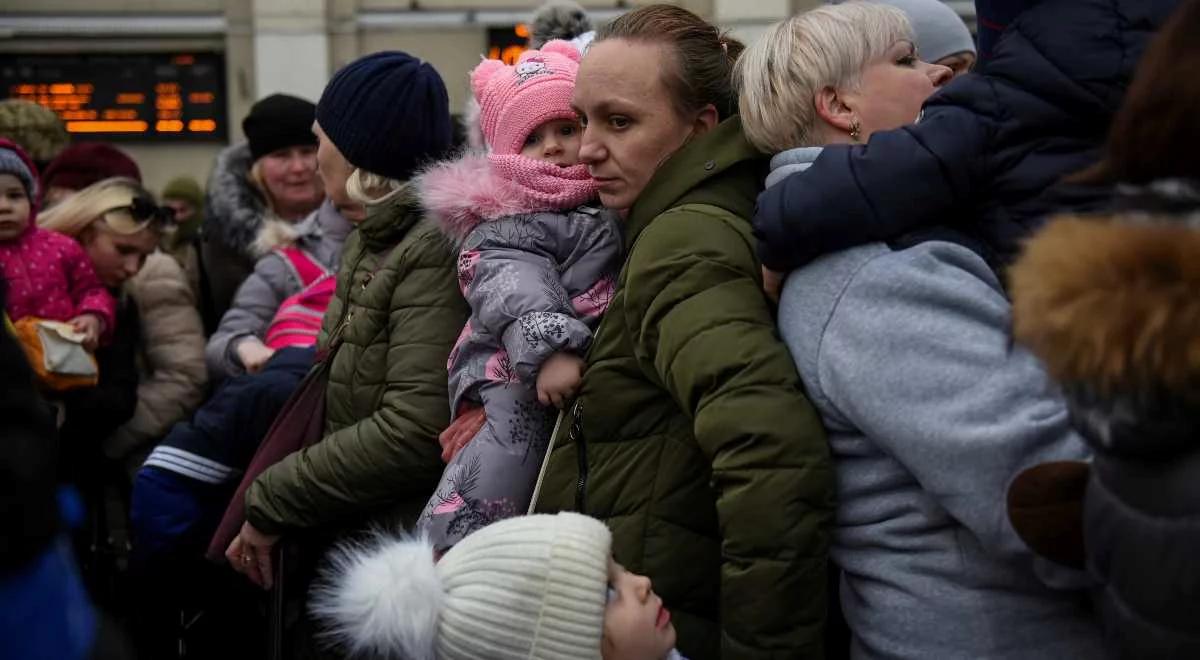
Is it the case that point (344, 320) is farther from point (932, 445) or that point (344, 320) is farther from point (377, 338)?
point (932, 445)

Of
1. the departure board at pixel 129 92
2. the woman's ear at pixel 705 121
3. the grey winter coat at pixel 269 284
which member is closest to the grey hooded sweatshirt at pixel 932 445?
the woman's ear at pixel 705 121

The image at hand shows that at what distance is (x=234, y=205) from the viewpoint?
4.78 meters

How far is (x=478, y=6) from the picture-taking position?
30.2 feet

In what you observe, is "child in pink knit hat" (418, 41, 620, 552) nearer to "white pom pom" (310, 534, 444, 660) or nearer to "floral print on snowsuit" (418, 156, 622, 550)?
"floral print on snowsuit" (418, 156, 622, 550)

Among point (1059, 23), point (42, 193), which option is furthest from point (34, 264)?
point (1059, 23)

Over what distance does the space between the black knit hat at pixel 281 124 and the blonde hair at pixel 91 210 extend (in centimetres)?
46

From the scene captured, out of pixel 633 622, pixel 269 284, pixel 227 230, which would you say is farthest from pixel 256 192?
pixel 633 622

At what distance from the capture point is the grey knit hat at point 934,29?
273 centimetres

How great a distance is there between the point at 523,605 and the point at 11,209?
2813mm

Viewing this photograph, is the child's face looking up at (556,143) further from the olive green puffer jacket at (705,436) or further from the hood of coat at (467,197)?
the olive green puffer jacket at (705,436)

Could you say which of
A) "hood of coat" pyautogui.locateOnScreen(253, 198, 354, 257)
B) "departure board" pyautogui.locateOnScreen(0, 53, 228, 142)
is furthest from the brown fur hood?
"departure board" pyautogui.locateOnScreen(0, 53, 228, 142)

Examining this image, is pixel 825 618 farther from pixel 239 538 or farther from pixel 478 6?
pixel 478 6

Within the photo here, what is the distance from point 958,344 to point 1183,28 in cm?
51

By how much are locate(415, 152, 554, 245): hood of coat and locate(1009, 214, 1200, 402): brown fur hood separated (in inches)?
50.4
